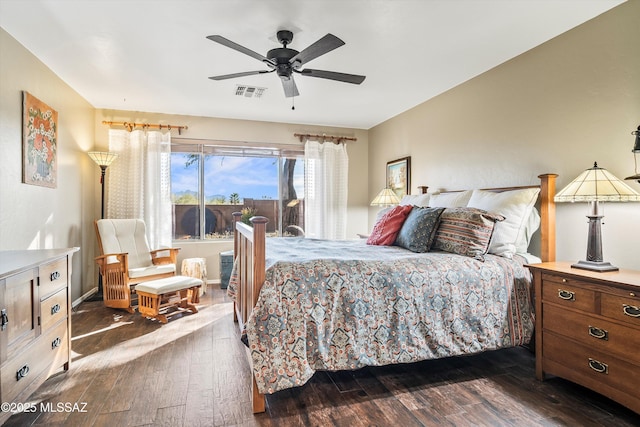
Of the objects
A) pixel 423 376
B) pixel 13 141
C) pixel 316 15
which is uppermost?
pixel 316 15

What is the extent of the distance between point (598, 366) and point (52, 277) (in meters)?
3.22

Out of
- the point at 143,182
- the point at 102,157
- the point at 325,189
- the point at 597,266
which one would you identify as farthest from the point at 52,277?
the point at 325,189

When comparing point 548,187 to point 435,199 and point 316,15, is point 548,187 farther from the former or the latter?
point 316,15

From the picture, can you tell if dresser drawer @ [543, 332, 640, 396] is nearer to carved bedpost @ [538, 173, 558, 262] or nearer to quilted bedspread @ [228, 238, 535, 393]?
quilted bedspread @ [228, 238, 535, 393]

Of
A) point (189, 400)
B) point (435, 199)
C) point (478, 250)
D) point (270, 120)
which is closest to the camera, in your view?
point (189, 400)

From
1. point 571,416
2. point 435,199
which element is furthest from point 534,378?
point 435,199

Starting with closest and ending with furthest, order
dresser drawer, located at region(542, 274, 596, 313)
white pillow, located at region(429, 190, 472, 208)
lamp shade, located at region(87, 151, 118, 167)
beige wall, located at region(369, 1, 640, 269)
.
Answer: dresser drawer, located at region(542, 274, 596, 313)
beige wall, located at region(369, 1, 640, 269)
white pillow, located at region(429, 190, 472, 208)
lamp shade, located at region(87, 151, 118, 167)

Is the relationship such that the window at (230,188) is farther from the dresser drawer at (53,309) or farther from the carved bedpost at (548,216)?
the carved bedpost at (548,216)

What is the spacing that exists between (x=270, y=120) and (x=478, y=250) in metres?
3.73

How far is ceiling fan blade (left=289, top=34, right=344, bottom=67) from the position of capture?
6.99ft

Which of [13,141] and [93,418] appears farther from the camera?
[13,141]

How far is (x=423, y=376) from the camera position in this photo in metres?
2.29

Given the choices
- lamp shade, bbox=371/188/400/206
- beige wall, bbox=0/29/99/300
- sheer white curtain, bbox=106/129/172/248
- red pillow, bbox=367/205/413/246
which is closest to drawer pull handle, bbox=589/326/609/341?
red pillow, bbox=367/205/413/246

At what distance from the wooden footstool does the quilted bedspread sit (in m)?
1.57
